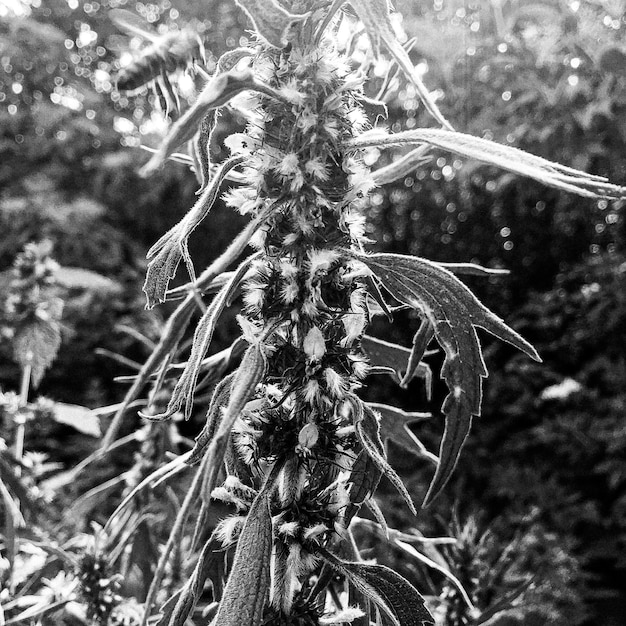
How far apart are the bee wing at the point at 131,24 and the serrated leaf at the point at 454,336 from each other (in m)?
0.21

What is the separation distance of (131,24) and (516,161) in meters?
0.25

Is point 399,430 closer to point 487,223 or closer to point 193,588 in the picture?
point 193,588

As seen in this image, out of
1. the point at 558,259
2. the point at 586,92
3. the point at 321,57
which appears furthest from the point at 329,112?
the point at 558,259

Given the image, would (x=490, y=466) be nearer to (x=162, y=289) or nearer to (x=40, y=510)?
(x=40, y=510)

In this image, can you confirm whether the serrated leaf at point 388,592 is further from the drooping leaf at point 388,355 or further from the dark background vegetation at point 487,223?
the dark background vegetation at point 487,223

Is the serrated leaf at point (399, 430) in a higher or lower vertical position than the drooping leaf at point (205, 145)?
lower

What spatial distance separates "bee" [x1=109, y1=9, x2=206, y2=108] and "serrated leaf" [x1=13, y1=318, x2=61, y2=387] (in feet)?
2.24

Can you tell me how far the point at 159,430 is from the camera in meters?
0.82

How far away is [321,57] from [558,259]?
189 centimetres

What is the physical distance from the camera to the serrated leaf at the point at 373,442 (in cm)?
42

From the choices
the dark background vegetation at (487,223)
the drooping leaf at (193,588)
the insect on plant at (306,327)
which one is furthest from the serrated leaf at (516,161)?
the dark background vegetation at (487,223)

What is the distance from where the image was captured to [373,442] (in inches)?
17.7

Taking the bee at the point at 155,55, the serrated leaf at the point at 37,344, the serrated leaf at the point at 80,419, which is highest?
the bee at the point at 155,55

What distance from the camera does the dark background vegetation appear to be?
170 cm
